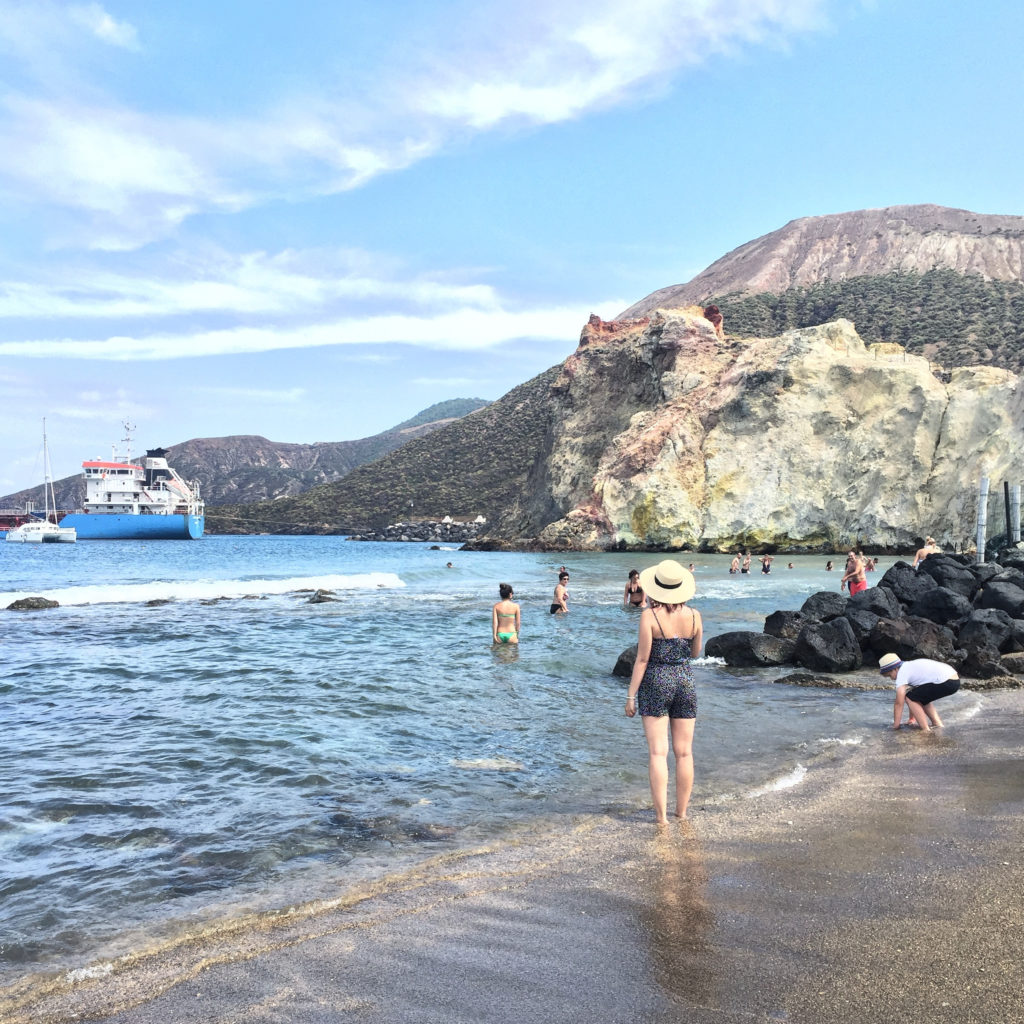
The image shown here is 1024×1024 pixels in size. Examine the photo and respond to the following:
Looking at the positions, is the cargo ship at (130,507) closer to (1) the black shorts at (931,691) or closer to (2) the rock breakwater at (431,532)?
(2) the rock breakwater at (431,532)

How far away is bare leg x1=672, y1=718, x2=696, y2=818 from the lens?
559 centimetres

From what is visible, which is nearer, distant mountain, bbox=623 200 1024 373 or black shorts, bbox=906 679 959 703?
black shorts, bbox=906 679 959 703

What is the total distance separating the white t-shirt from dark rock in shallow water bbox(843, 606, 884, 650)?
4.27 metres

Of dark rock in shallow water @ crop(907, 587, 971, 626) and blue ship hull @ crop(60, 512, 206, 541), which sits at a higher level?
blue ship hull @ crop(60, 512, 206, 541)

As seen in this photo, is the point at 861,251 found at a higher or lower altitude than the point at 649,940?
higher

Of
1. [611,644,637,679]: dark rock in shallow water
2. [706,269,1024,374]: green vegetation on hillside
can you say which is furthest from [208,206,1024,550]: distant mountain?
[611,644,637,679]: dark rock in shallow water

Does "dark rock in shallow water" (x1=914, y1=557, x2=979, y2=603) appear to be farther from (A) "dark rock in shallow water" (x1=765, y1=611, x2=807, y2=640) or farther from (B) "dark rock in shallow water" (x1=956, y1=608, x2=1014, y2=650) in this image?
(A) "dark rock in shallow water" (x1=765, y1=611, x2=807, y2=640)

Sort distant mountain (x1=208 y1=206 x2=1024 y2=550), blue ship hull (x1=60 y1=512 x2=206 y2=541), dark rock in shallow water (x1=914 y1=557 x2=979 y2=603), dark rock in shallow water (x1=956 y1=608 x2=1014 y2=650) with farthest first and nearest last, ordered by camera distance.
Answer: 1. blue ship hull (x1=60 y1=512 x2=206 y2=541)
2. distant mountain (x1=208 y1=206 x2=1024 y2=550)
3. dark rock in shallow water (x1=914 y1=557 x2=979 y2=603)
4. dark rock in shallow water (x1=956 y1=608 x2=1014 y2=650)

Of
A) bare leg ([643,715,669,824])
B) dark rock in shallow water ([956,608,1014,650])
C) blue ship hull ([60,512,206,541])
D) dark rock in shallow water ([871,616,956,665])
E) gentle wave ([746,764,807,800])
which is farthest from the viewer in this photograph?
blue ship hull ([60,512,206,541])

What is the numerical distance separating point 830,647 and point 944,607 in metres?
3.17

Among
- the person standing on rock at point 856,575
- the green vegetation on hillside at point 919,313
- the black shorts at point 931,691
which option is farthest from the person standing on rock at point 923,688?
the green vegetation on hillside at point 919,313

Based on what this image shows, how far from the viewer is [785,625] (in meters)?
14.2

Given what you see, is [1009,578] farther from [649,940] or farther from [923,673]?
[649,940]

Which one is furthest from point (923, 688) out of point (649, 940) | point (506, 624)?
point (506, 624)
